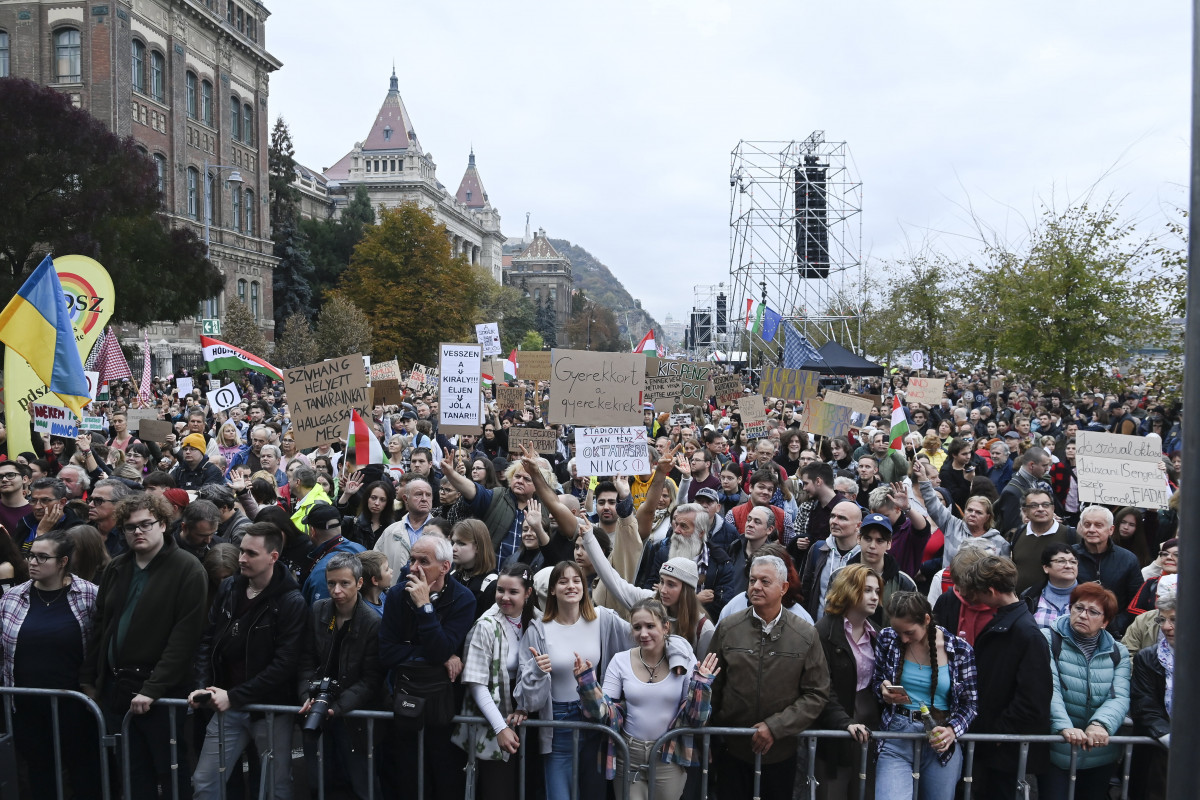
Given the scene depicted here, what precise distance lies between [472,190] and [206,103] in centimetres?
12137

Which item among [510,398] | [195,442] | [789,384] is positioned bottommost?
[195,442]

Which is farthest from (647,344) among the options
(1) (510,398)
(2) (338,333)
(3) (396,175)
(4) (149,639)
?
(3) (396,175)

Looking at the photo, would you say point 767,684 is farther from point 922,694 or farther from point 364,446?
point 364,446

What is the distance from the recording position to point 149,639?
16.5 feet

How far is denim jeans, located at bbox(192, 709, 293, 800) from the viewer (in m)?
4.88

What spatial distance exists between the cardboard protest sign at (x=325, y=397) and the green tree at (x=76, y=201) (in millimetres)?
23349

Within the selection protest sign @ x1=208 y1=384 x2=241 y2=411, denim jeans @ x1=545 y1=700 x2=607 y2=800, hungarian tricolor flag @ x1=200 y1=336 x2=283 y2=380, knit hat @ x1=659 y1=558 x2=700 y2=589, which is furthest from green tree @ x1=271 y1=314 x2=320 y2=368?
denim jeans @ x1=545 y1=700 x2=607 y2=800

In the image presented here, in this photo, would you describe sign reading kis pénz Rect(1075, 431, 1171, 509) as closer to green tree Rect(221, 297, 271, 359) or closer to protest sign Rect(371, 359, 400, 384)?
protest sign Rect(371, 359, 400, 384)

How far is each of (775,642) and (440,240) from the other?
2135 inches

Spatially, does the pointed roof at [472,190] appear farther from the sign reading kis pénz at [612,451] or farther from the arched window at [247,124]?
the sign reading kis pénz at [612,451]

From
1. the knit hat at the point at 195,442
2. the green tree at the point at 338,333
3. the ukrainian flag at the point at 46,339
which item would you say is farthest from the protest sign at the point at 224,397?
the green tree at the point at 338,333

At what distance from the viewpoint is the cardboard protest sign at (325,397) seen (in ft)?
28.8

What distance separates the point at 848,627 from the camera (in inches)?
192

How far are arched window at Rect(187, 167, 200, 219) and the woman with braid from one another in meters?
48.3
